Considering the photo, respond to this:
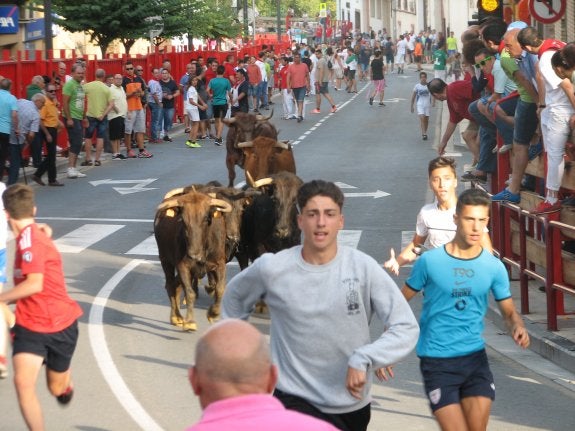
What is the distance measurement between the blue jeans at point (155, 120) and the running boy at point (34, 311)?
26.5 metres

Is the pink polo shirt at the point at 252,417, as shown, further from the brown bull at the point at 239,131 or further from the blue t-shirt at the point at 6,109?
the blue t-shirt at the point at 6,109

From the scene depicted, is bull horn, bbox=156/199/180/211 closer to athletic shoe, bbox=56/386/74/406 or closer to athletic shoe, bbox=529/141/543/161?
athletic shoe, bbox=529/141/543/161

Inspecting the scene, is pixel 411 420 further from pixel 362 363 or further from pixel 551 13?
pixel 551 13

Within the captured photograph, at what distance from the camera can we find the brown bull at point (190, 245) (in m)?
13.4

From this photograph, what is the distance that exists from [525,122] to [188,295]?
406cm

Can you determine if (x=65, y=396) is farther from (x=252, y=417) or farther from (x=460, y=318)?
(x=252, y=417)

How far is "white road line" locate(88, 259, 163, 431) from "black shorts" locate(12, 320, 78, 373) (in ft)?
3.79

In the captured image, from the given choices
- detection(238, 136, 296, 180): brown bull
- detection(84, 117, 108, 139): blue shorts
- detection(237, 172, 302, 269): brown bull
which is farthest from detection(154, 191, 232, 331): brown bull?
detection(84, 117, 108, 139): blue shorts

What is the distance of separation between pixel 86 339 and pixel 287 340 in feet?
23.2

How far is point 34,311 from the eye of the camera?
344 inches

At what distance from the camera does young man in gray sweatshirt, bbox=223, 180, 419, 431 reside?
627 cm

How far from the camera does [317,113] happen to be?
48250 mm

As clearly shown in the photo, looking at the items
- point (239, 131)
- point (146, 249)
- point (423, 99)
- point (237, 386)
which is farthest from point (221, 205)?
point (423, 99)

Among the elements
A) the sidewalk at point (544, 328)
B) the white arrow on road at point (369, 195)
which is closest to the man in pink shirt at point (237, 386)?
the sidewalk at point (544, 328)
